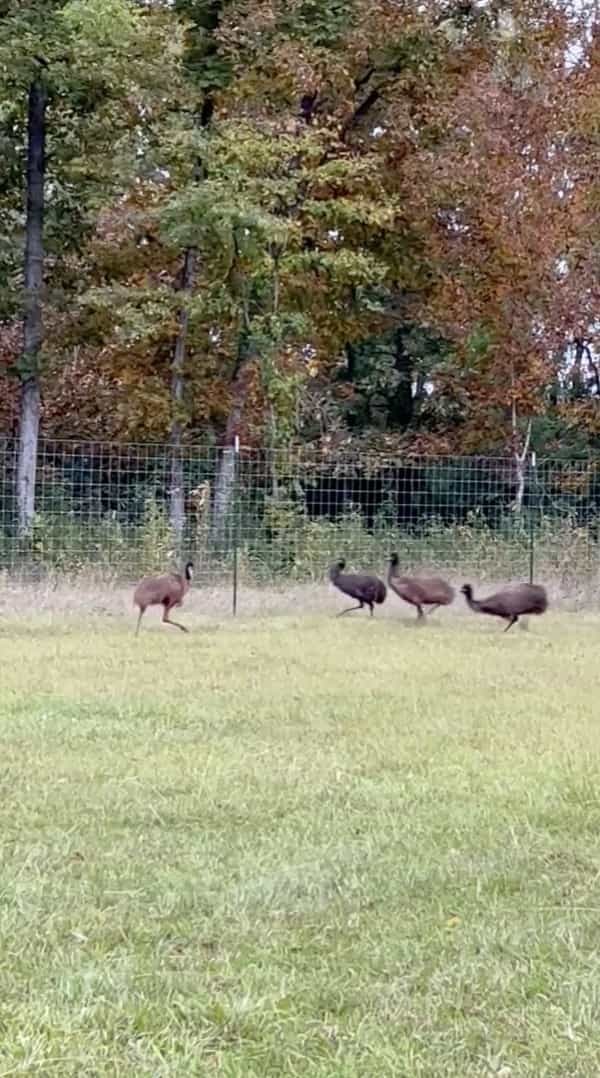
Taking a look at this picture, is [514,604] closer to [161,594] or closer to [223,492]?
[161,594]

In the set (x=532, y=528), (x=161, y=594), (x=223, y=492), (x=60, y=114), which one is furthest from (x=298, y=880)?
(x=60, y=114)

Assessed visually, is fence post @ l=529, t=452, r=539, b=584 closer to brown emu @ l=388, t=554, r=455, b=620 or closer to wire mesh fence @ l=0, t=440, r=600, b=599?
wire mesh fence @ l=0, t=440, r=600, b=599

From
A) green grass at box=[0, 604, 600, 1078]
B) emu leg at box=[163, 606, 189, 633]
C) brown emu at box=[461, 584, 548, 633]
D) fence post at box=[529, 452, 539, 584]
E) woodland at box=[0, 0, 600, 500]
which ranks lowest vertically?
green grass at box=[0, 604, 600, 1078]

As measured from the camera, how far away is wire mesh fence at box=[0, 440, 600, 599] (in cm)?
1291

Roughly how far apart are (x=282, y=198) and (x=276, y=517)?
4.90 m

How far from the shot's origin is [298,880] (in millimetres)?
3643

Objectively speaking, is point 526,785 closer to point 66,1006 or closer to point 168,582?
point 66,1006

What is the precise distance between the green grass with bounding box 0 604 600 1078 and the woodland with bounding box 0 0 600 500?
967 cm

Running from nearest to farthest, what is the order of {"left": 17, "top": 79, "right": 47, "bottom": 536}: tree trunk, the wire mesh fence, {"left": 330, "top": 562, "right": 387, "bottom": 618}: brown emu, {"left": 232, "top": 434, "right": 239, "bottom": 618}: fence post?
{"left": 330, "top": 562, "right": 387, "bottom": 618}: brown emu < {"left": 232, "top": 434, "right": 239, "bottom": 618}: fence post < the wire mesh fence < {"left": 17, "top": 79, "right": 47, "bottom": 536}: tree trunk

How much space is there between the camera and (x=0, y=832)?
4.11 m

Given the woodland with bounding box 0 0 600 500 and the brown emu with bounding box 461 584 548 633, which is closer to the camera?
the brown emu with bounding box 461 584 548 633

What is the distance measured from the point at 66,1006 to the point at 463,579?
36.2ft

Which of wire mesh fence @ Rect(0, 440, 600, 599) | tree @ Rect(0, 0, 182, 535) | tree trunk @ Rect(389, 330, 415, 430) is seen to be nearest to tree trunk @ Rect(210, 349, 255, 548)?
wire mesh fence @ Rect(0, 440, 600, 599)

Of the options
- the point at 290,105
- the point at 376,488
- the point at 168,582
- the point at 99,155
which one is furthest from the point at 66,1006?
the point at 290,105
